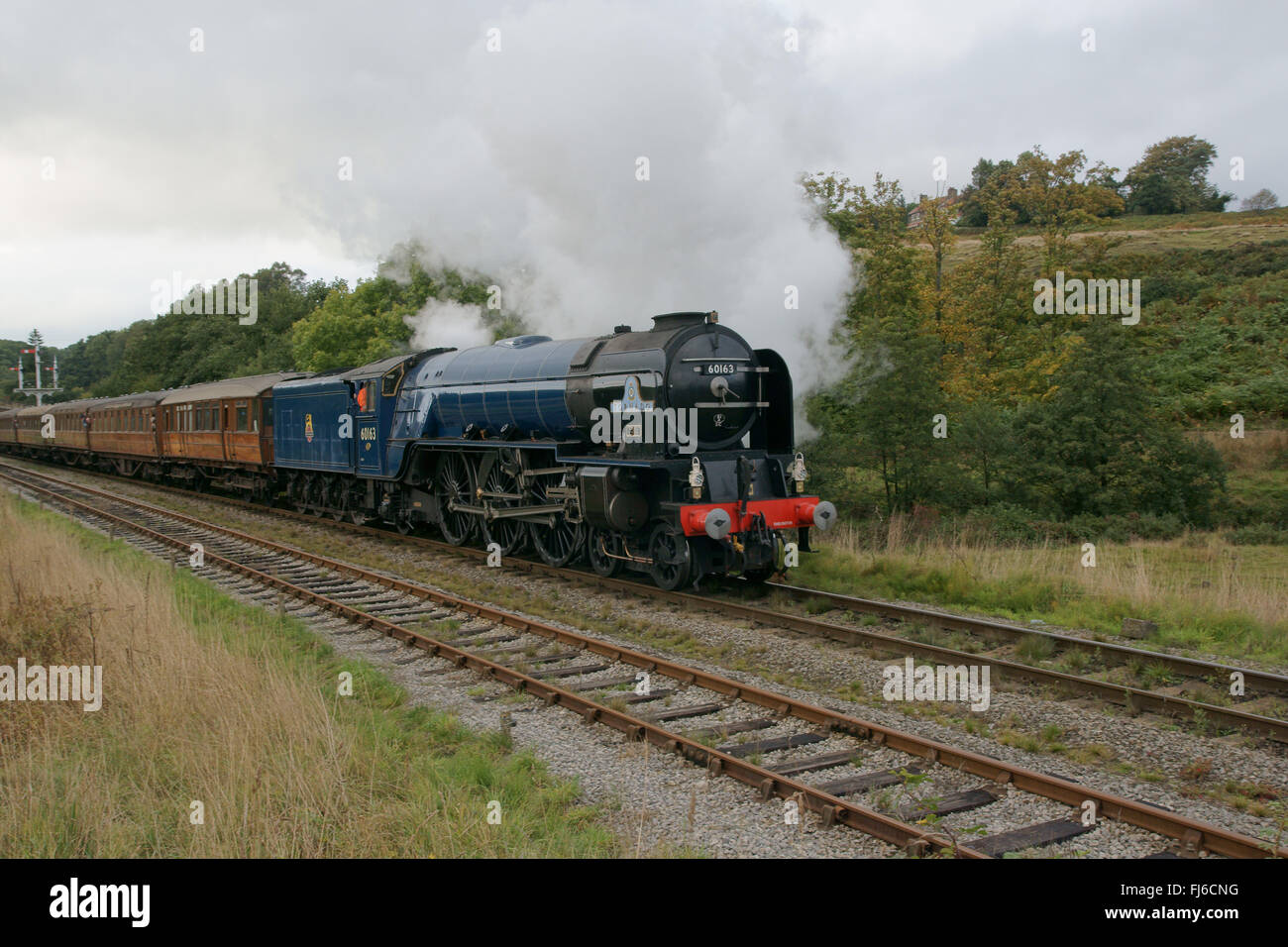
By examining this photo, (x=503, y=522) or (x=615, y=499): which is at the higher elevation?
(x=615, y=499)

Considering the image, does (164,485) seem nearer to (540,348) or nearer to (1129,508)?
(540,348)

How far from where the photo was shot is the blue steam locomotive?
35.9 feet

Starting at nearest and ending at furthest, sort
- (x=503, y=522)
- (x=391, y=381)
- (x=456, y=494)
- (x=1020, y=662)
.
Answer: (x=1020, y=662) → (x=503, y=522) → (x=456, y=494) → (x=391, y=381)

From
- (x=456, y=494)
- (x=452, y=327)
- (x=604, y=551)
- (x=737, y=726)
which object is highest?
(x=452, y=327)

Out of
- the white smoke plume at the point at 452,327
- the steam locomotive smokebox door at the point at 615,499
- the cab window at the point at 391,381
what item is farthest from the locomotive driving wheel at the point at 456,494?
the white smoke plume at the point at 452,327

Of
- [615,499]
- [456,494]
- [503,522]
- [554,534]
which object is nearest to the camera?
[615,499]

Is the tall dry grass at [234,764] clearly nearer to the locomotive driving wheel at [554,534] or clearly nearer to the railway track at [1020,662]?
the railway track at [1020,662]

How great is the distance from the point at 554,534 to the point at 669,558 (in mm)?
2834

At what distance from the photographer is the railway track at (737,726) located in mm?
4672

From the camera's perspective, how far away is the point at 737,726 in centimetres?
646

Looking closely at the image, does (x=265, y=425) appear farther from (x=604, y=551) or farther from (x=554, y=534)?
(x=604, y=551)

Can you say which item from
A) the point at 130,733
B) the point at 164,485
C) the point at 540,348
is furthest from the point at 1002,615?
the point at 164,485

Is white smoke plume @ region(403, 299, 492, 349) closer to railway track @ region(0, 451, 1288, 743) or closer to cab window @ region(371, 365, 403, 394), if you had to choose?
cab window @ region(371, 365, 403, 394)

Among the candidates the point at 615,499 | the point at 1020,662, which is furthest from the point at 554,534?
the point at 1020,662
